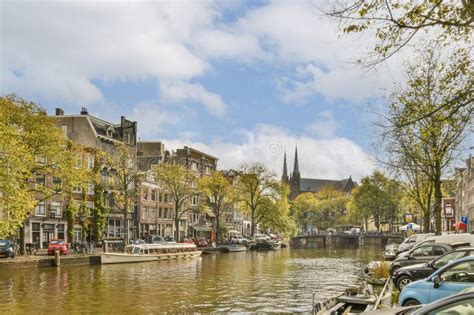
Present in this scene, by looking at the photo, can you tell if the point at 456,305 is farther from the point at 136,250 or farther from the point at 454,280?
the point at 136,250

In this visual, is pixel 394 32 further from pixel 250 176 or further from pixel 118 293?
pixel 250 176

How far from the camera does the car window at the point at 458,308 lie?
902cm

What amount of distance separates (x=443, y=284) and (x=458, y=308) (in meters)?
5.87

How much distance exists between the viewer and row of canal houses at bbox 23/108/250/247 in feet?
207

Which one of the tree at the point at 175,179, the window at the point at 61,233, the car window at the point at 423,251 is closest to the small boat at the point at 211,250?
the tree at the point at 175,179

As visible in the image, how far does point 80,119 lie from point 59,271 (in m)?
33.7

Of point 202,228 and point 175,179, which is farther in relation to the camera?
point 202,228

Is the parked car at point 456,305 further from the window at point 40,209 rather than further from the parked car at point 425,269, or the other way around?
the window at point 40,209

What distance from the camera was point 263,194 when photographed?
325 feet

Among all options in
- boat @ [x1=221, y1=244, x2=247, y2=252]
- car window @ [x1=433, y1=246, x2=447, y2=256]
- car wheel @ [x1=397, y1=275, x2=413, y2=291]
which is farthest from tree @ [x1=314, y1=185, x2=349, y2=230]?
car wheel @ [x1=397, y1=275, x2=413, y2=291]

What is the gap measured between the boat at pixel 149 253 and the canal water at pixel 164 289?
217cm

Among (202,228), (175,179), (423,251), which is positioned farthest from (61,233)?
(423,251)

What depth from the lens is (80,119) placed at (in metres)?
73.7

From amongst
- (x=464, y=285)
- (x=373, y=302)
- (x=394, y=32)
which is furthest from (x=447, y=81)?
(x=373, y=302)
